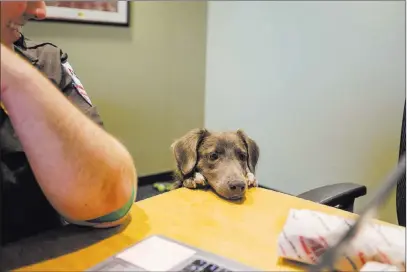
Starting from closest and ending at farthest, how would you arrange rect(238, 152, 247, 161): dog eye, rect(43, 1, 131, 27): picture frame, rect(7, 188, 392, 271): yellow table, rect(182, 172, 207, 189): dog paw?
rect(7, 188, 392, 271): yellow table → rect(182, 172, 207, 189): dog paw → rect(238, 152, 247, 161): dog eye → rect(43, 1, 131, 27): picture frame

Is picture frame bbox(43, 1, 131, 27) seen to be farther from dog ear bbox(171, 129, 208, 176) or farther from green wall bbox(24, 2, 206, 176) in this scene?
dog ear bbox(171, 129, 208, 176)

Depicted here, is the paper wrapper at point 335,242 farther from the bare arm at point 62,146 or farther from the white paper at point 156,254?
the bare arm at point 62,146

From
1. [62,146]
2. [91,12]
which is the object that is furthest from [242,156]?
[91,12]

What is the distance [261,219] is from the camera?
A: 0.95 metres

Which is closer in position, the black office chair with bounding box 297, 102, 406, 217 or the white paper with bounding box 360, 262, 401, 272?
the white paper with bounding box 360, 262, 401, 272

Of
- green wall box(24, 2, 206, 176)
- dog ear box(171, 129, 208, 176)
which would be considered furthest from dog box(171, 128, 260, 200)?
green wall box(24, 2, 206, 176)

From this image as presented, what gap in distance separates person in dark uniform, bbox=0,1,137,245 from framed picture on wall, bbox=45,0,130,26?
2.07 m

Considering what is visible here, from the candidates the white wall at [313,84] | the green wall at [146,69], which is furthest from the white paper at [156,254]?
the green wall at [146,69]

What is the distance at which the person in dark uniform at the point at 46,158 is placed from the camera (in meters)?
0.67

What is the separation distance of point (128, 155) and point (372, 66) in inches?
81.5

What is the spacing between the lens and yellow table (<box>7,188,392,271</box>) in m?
0.76

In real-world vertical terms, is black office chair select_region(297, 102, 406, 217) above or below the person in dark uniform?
below

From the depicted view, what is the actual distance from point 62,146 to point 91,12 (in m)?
2.45

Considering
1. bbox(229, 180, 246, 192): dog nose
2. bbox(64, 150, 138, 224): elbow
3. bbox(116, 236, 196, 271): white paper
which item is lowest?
bbox(116, 236, 196, 271): white paper
